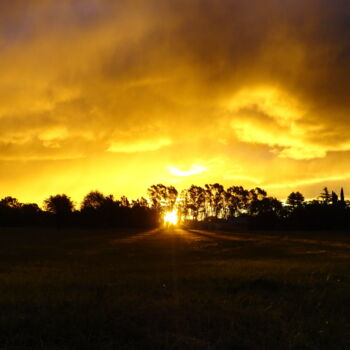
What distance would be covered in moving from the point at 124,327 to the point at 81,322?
1.02m

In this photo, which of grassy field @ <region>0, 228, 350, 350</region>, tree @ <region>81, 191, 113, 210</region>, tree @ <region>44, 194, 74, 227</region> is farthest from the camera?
tree @ <region>81, 191, 113, 210</region>

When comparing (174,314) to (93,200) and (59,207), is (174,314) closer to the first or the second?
(59,207)

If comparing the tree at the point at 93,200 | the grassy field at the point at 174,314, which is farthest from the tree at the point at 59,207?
the grassy field at the point at 174,314

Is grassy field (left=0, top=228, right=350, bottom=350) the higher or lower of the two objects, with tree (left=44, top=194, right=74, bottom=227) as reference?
lower

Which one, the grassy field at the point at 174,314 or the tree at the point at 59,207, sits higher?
the tree at the point at 59,207

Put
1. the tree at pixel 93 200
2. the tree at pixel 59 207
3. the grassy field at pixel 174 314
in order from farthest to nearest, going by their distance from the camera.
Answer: the tree at pixel 93 200, the tree at pixel 59 207, the grassy field at pixel 174 314

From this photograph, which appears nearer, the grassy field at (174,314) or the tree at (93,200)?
the grassy field at (174,314)

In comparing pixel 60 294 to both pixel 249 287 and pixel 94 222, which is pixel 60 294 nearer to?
pixel 249 287

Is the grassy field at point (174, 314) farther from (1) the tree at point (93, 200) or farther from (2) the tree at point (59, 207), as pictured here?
(1) the tree at point (93, 200)

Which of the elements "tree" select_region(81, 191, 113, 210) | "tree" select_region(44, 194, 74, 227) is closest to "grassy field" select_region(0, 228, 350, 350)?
"tree" select_region(44, 194, 74, 227)

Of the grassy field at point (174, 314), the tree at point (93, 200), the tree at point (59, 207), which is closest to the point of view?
the grassy field at point (174, 314)

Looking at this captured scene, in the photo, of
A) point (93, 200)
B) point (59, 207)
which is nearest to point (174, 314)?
point (59, 207)

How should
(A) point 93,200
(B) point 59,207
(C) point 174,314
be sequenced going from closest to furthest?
(C) point 174,314, (B) point 59,207, (A) point 93,200

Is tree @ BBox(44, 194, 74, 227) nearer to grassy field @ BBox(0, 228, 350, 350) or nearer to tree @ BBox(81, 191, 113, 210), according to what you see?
tree @ BBox(81, 191, 113, 210)
